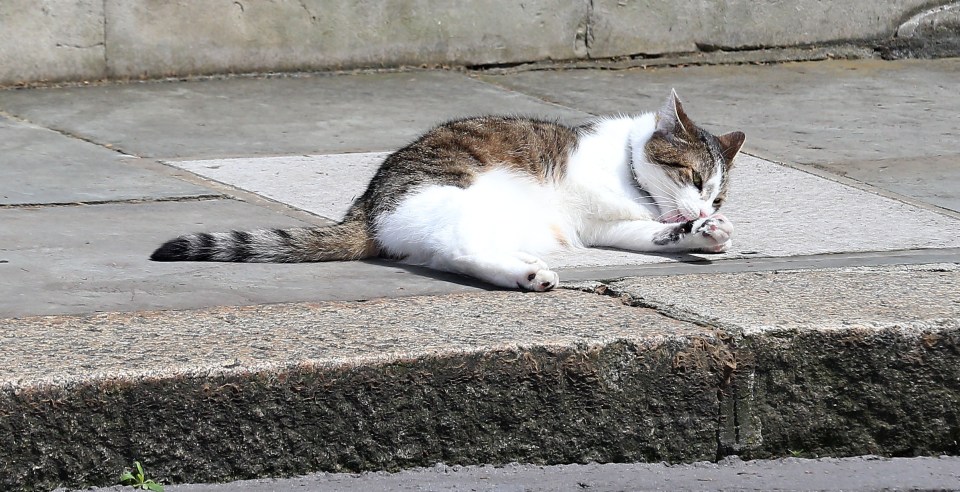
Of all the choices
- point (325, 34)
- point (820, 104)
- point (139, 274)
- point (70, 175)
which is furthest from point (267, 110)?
point (139, 274)

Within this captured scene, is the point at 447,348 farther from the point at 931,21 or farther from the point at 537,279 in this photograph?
the point at 931,21

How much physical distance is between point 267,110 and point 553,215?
2.78 metres

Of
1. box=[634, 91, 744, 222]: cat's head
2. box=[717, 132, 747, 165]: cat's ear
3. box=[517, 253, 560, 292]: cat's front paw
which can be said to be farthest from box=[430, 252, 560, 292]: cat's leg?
box=[717, 132, 747, 165]: cat's ear

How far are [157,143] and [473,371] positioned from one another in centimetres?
340

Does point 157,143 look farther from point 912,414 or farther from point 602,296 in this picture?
point 912,414

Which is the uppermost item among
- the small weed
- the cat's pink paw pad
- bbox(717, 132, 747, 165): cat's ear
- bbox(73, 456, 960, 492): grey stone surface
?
bbox(717, 132, 747, 165): cat's ear

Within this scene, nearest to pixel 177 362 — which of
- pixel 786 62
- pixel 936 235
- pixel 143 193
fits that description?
pixel 143 193

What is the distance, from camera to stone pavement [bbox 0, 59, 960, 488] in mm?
2779

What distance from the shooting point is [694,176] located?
4484 mm

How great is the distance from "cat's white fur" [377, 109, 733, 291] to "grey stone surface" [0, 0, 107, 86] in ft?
11.5

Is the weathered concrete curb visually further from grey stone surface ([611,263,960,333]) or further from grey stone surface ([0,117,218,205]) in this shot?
grey stone surface ([0,117,218,205])

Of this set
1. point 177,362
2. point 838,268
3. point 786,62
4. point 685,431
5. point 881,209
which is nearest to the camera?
point 177,362

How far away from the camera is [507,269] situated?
3.58 m

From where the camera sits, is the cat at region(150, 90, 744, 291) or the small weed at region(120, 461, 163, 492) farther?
the cat at region(150, 90, 744, 291)
